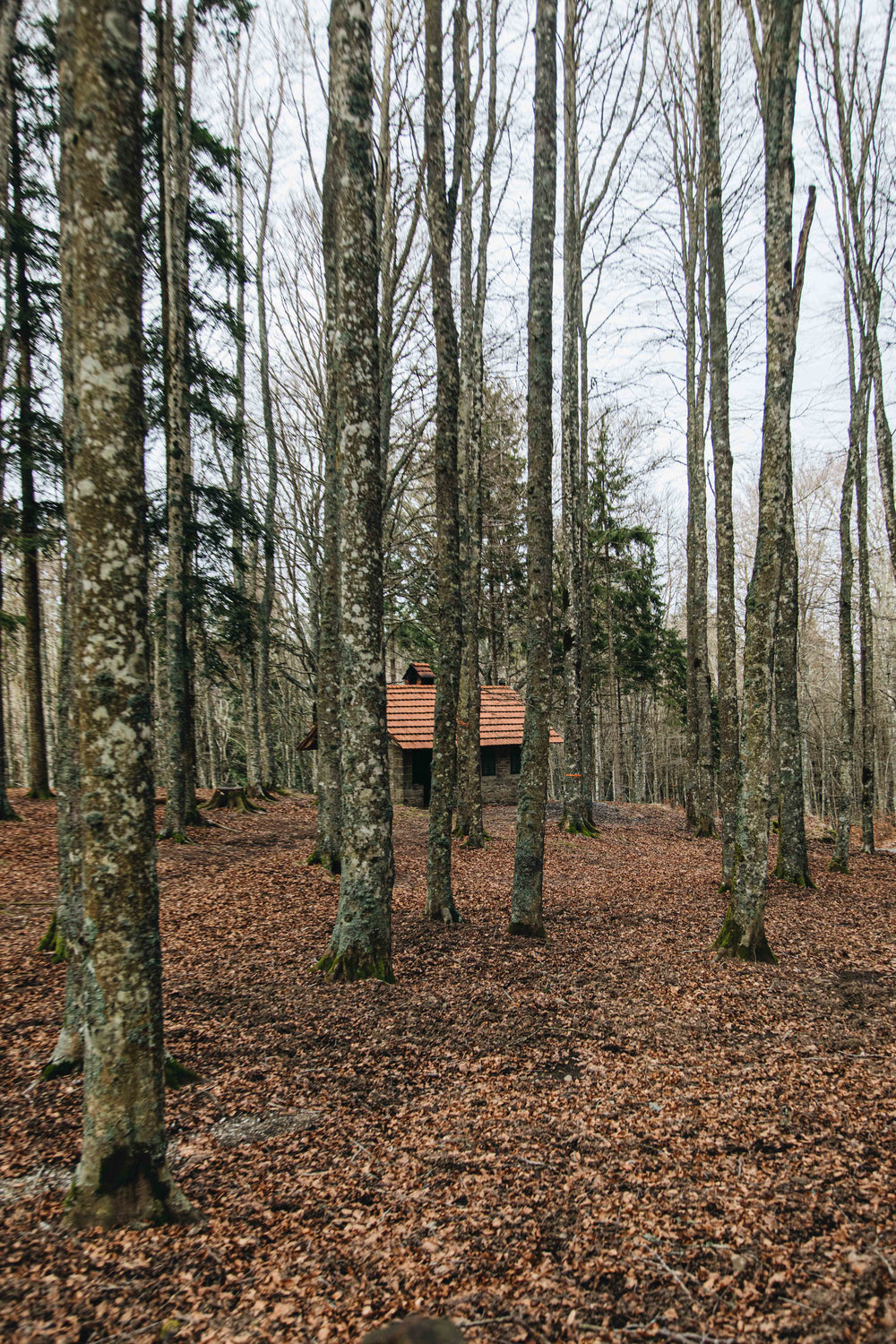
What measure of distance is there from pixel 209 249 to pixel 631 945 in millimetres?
13920

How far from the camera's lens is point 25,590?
46.3 feet

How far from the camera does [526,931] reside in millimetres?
7273

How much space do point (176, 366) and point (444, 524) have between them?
608cm

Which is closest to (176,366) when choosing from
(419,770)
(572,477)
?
(572,477)

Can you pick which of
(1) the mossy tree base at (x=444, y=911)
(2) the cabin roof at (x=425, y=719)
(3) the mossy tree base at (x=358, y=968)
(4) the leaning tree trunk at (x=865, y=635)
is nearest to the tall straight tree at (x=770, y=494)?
(1) the mossy tree base at (x=444, y=911)

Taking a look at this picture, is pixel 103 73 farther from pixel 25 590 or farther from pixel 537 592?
pixel 25 590

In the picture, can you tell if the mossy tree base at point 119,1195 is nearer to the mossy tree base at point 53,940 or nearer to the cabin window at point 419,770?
the mossy tree base at point 53,940

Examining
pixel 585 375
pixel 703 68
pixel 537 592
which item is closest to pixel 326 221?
pixel 703 68

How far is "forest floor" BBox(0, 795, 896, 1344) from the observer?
2.59 metres

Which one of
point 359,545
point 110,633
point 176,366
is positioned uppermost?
point 176,366

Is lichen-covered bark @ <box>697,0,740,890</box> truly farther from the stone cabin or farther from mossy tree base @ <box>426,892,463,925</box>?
the stone cabin

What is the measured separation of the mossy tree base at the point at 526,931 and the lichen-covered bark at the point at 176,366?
6.56 metres

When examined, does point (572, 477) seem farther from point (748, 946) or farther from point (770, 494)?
point (748, 946)

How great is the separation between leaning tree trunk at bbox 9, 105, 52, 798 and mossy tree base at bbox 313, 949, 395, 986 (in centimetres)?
882
